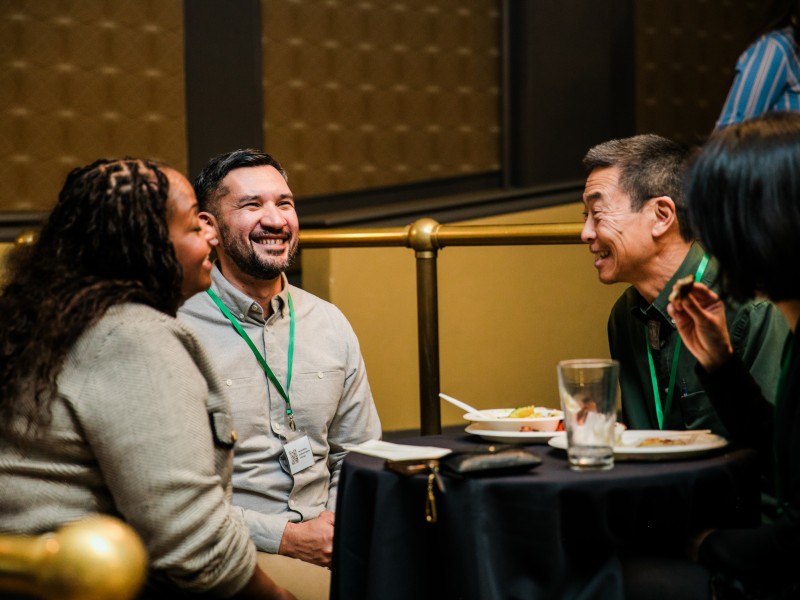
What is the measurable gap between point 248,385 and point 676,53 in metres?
4.48

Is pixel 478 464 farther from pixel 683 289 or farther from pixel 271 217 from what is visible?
pixel 271 217

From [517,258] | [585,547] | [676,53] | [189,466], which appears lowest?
[585,547]

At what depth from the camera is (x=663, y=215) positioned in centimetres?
233

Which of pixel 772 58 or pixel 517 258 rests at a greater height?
pixel 772 58

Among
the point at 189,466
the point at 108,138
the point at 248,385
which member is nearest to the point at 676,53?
the point at 108,138

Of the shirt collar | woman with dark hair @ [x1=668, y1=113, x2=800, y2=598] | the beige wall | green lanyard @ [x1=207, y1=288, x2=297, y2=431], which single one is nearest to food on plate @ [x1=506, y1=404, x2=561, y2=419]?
woman with dark hair @ [x1=668, y1=113, x2=800, y2=598]

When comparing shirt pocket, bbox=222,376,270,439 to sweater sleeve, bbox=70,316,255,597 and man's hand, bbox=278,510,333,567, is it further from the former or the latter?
sweater sleeve, bbox=70,316,255,597

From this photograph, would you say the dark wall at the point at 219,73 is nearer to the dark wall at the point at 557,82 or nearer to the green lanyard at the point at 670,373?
the dark wall at the point at 557,82

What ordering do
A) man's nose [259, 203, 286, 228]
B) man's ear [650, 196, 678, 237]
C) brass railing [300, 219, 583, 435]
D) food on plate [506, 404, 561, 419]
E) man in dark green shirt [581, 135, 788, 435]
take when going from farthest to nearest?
brass railing [300, 219, 583, 435], man's nose [259, 203, 286, 228], man's ear [650, 196, 678, 237], man in dark green shirt [581, 135, 788, 435], food on plate [506, 404, 561, 419]

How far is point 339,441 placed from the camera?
256 cm

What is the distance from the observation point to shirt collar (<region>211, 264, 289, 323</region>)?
2.50 meters

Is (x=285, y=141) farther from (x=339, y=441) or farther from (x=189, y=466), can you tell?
(x=189, y=466)

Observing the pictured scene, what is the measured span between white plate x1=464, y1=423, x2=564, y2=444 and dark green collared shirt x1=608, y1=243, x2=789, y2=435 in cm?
34

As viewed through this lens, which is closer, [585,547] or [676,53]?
[585,547]
